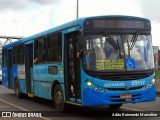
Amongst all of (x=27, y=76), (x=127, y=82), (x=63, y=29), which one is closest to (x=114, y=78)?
(x=127, y=82)

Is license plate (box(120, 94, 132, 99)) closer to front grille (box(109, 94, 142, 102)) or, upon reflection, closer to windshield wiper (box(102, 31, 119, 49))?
front grille (box(109, 94, 142, 102))

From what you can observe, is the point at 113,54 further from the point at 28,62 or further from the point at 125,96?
the point at 28,62

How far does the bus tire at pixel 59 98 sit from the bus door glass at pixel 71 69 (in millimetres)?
537

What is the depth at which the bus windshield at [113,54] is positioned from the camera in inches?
438

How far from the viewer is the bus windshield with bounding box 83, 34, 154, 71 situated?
11.1 metres

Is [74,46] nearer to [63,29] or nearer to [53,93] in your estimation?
[63,29]

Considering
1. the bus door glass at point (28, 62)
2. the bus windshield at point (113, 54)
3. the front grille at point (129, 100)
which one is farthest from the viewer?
the bus door glass at point (28, 62)

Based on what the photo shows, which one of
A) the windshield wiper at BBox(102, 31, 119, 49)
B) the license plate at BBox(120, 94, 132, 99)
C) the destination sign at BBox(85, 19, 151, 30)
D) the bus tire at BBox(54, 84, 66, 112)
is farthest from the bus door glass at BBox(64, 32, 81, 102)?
the license plate at BBox(120, 94, 132, 99)

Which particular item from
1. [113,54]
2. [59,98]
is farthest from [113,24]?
[59,98]

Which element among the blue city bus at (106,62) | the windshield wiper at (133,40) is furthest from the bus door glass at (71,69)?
the windshield wiper at (133,40)

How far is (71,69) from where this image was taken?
12352mm

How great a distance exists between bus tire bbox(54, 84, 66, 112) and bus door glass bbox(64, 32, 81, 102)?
54 centimetres

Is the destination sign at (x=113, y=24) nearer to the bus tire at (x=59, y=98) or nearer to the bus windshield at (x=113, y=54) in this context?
the bus windshield at (x=113, y=54)

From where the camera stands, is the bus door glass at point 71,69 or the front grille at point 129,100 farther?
the bus door glass at point 71,69
